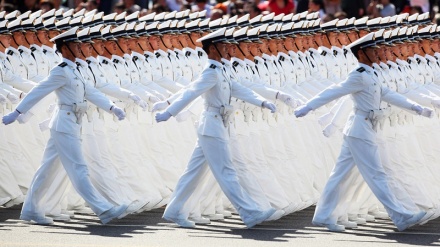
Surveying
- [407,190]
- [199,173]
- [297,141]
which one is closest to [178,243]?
[199,173]

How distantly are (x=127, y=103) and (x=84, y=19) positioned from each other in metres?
1.20

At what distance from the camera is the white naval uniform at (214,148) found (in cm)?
1495

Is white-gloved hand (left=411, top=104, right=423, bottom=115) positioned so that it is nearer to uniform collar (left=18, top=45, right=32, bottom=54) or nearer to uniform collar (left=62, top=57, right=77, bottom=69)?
uniform collar (left=62, top=57, right=77, bottom=69)

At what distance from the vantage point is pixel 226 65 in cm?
1534

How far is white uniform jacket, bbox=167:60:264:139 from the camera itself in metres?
15.0

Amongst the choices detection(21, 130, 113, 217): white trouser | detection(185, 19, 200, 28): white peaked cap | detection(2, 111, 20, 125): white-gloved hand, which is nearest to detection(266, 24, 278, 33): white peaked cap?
detection(185, 19, 200, 28): white peaked cap

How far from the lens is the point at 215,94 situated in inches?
595

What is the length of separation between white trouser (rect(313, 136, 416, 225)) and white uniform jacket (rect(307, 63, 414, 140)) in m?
0.10

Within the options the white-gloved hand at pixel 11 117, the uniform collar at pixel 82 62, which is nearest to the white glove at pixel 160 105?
the uniform collar at pixel 82 62

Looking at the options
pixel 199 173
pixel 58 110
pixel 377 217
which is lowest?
pixel 377 217

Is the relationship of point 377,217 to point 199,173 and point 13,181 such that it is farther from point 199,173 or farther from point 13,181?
point 13,181

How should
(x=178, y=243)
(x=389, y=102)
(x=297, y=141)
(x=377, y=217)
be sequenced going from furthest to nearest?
(x=297, y=141), (x=377, y=217), (x=389, y=102), (x=178, y=243)

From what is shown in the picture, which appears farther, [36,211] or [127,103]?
[127,103]

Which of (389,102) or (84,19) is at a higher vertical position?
(84,19)
